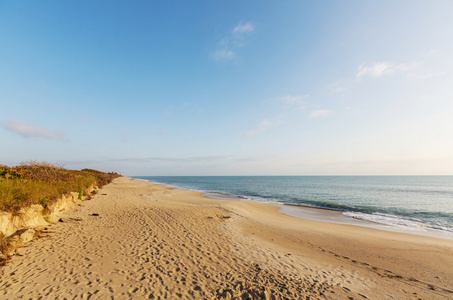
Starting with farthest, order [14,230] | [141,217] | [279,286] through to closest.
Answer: [141,217] < [14,230] < [279,286]

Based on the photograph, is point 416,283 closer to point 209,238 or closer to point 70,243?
point 209,238

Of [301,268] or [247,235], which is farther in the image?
[247,235]

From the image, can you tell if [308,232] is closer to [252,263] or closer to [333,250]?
[333,250]

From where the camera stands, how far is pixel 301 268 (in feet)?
26.0

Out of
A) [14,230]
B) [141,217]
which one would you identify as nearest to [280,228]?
[141,217]

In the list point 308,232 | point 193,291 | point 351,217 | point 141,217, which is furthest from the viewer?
point 351,217

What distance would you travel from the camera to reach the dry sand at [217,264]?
19.7 ft

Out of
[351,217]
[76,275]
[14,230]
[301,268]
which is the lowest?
[351,217]

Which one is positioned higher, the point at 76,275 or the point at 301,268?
the point at 76,275

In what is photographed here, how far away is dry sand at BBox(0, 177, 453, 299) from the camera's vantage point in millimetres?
6016

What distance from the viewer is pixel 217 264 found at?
7840mm

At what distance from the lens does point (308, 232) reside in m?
13.7

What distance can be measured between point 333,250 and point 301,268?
3839 millimetres

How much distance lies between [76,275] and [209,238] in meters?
6.25
